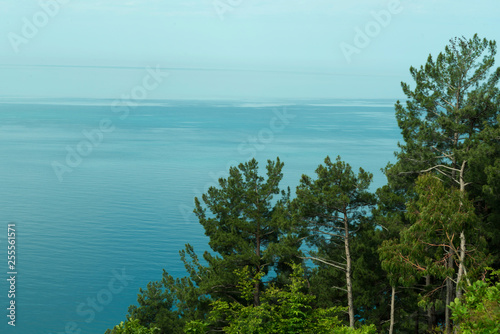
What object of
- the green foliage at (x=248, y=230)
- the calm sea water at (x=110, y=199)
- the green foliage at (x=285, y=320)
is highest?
the calm sea water at (x=110, y=199)

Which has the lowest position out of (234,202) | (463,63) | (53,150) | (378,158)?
(234,202)

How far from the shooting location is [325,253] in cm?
2269

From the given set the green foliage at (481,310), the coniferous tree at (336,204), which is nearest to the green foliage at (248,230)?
the coniferous tree at (336,204)

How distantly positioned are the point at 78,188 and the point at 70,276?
3110cm

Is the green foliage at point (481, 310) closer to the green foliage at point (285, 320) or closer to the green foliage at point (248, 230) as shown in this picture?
the green foliage at point (285, 320)

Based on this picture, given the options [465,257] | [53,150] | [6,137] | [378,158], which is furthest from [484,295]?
[6,137]

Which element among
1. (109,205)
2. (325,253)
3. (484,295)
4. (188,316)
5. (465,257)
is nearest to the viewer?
(484,295)

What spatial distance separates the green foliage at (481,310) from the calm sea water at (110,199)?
3697 centimetres

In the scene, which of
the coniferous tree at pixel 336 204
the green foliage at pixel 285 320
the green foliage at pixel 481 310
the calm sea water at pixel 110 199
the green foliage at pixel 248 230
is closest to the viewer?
the green foliage at pixel 481 310

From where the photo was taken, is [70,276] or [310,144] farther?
[310,144]

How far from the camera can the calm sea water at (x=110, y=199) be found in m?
47.2

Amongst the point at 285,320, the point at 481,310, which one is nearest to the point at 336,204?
the point at 285,320

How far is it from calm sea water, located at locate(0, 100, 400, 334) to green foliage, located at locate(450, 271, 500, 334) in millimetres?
36968

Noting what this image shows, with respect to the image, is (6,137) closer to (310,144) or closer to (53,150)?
(53,150)
